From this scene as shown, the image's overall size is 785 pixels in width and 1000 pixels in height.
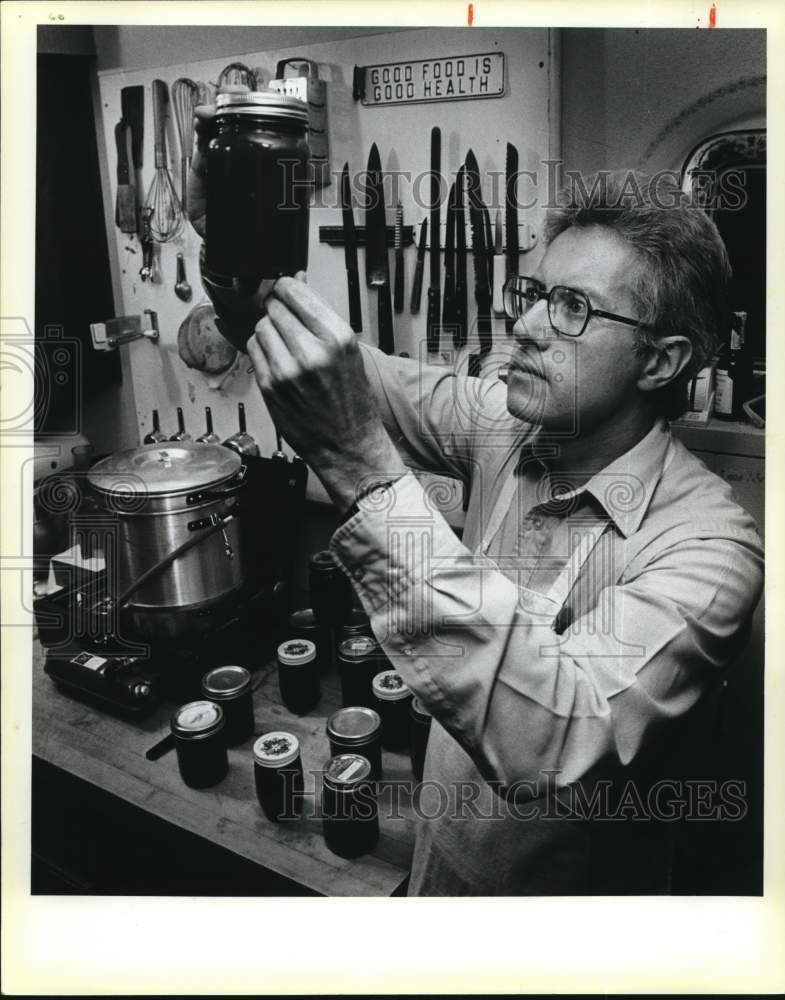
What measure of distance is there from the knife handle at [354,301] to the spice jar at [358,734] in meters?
0.74

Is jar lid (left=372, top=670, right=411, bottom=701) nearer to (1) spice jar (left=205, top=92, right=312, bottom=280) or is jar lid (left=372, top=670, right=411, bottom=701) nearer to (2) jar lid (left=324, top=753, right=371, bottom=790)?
(2) jar lid (left=324, top=753, right=371, bottom=790)

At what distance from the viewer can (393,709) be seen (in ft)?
4.28

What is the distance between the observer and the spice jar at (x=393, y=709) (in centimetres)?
130

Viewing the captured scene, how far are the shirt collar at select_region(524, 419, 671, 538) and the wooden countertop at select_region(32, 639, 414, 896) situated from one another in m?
0.54

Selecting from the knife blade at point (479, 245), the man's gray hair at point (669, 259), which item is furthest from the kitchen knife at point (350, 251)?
the man's gray hair at point (669, 259)

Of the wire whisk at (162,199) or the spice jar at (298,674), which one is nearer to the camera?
the spice jar at (298,674)

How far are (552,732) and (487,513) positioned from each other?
525mm

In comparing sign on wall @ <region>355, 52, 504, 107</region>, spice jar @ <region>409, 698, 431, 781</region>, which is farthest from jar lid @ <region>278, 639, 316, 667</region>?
sign on wall @ <region>355, 52, 504, 107</region>

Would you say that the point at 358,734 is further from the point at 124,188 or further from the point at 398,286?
Result: the point at 124,188

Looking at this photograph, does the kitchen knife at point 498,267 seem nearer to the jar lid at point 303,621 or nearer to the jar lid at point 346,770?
the jar lid at point 303,621

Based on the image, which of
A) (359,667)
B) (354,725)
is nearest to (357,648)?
(359,667)

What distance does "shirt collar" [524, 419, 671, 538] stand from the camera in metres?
1.03

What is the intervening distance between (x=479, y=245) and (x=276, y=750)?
90 cm

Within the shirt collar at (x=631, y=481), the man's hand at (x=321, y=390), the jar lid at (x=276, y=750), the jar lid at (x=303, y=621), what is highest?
the man's hand at (x=321, y=390)
